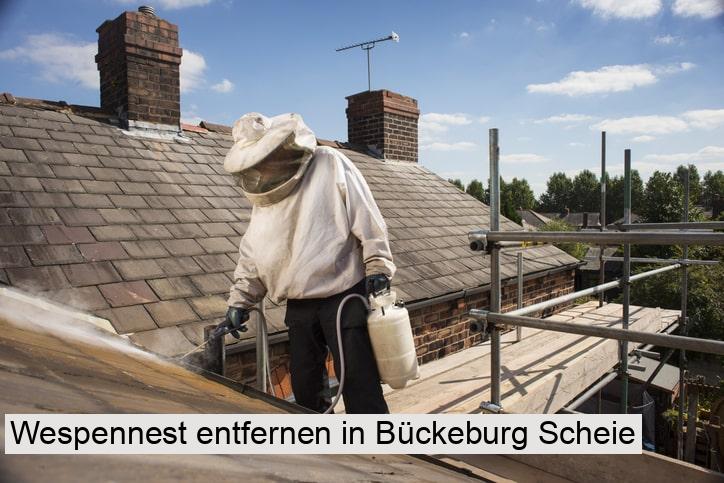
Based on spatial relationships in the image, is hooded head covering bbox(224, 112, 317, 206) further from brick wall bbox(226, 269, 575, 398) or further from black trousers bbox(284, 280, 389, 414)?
brick wall bbox(226, 269, 575, 398)

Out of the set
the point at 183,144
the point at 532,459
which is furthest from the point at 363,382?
the point at 183,144

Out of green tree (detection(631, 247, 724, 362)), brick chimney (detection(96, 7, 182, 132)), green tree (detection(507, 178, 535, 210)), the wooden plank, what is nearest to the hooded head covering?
the wooden plank

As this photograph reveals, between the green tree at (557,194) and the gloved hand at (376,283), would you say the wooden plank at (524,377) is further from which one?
the green tree at (557,194)

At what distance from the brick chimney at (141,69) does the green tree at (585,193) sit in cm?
8579

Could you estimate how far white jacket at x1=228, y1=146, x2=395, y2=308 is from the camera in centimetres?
262

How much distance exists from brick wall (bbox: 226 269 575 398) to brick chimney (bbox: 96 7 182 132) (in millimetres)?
3798

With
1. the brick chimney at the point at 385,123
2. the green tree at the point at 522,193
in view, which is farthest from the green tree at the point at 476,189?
the brick chimney at the point at 385,123

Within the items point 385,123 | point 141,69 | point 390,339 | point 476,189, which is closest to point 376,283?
point 390,339

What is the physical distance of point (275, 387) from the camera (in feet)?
13.4

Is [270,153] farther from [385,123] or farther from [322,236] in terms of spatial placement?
[385,123]

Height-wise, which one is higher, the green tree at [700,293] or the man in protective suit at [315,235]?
the man in protective suit at [315,235]

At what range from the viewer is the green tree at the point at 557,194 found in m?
86.2

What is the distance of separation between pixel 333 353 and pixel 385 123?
25.4 feet

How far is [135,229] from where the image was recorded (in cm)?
444
